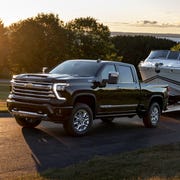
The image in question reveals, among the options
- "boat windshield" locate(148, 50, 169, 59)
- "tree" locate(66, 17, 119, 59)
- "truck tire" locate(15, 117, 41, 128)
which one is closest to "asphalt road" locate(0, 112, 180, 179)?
"truck tire" locate(15, 117, 41, 128)

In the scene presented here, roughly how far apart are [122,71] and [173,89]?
6.86 m

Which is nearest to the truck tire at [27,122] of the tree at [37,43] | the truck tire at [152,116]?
the truck tire at [152,116]

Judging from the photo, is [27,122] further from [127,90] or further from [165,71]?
[165,71]

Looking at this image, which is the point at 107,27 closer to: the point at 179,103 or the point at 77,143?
the point at 179,103

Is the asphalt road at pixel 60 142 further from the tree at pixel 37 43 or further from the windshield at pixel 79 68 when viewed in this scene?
the tree at pixel 37 43

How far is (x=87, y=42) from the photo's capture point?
248 ft

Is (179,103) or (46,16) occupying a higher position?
(46,16)

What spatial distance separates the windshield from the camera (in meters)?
14.1

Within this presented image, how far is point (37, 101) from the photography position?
12.9 m

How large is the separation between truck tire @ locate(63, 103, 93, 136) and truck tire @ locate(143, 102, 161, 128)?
3.42 metres

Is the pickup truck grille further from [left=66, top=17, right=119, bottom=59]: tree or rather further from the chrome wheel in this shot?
[left=66, top=17, right=119, bottom=59]: tree

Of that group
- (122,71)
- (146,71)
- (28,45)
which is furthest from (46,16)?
(122,71)

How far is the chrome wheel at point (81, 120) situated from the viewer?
1315 centimetres

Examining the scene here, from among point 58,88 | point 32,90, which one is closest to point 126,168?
point 58,88
